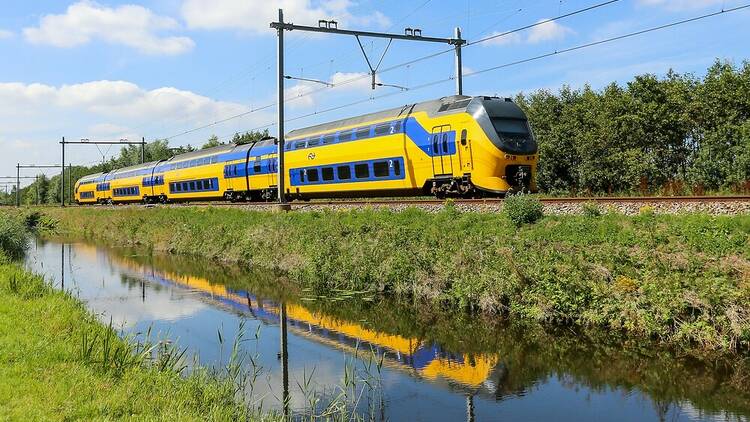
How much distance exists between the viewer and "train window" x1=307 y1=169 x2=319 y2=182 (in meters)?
28.5

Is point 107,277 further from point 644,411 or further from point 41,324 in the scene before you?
point 644,411

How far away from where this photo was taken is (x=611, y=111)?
3253 cm

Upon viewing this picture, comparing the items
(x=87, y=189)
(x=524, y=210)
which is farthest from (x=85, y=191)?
(x=524, y=210)

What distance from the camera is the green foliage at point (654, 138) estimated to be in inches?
1037

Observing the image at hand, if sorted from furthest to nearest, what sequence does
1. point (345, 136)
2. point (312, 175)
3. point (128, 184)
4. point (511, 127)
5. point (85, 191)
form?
point (85, 191) → point (128, 184) → point (312, 175) → point (345, 136) → point (511, 127)

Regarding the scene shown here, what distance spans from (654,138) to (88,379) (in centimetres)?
3012

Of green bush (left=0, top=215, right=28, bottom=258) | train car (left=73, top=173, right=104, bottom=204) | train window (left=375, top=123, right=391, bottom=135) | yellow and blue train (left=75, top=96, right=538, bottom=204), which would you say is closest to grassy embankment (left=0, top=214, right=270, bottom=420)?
yellow and blue train (left=75, top=96, right=538, bottom=204)

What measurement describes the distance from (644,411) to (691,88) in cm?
2616

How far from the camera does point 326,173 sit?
27.7 meters

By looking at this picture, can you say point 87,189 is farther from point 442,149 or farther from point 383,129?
point 442,149

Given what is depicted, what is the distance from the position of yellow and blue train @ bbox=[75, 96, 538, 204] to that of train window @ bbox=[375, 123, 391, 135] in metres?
0.04

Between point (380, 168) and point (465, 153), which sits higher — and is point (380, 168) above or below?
below

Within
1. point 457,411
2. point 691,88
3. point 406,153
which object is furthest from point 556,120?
point 457,411

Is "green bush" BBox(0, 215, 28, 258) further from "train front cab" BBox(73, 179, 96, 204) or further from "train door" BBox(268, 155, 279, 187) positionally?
"train front cab" BBox(73, 179, 96, 204)
